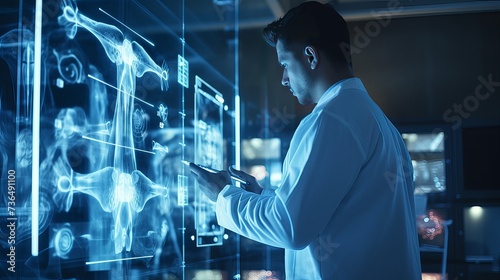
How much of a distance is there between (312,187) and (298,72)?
38 centimetres

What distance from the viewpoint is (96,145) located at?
173 centimetres

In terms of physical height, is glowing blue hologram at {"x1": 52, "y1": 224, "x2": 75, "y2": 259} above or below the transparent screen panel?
below

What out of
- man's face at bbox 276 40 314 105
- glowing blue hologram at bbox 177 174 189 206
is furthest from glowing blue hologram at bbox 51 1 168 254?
man's face at bbox 276 40 314 105

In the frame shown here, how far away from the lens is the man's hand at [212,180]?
1521mm

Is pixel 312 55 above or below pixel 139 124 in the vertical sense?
above

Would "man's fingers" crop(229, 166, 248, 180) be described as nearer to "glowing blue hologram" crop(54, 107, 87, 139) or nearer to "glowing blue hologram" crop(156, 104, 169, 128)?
"glowing blue hologram" crop(54, 107, 87, 139)

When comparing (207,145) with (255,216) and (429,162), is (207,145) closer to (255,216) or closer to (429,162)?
(255,216)

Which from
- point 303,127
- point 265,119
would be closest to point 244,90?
point 265,119

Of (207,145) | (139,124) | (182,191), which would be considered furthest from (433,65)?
(139,124)

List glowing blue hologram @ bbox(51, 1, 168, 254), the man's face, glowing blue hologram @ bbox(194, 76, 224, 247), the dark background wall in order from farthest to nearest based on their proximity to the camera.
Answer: the dark background wall, glowing blue hologram @ bbox(194, 76, 224, 247), glowing blue hologram @ bbox(51, 1, 168, 254), the man's face

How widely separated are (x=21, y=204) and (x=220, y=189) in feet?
1.54

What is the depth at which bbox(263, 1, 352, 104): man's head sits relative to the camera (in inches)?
57.8

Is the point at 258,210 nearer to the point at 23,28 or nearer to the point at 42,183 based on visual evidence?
the point at 42,183

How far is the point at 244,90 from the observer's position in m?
4.79
